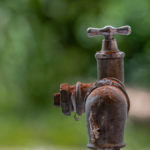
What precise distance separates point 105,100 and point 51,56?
1981 mm

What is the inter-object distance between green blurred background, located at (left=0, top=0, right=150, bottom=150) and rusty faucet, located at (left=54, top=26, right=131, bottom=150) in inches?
62.7

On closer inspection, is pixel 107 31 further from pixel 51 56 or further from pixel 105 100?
pixel 51 56

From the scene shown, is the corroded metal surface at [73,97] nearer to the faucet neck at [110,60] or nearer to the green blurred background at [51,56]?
the faucet neck at [110,60]

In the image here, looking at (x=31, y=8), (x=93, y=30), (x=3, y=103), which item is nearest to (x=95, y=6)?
(x=31, y=8)

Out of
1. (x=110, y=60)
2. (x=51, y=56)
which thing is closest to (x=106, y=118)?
(x=110, y=60)

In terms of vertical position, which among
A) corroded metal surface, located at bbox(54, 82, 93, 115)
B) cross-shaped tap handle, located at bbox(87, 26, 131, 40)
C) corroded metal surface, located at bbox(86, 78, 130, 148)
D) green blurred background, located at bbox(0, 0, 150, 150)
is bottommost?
corroded metal surface, located at bbox(86, 78, 130, 148)

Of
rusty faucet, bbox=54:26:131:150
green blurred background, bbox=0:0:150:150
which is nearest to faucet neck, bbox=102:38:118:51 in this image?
rusty faucet, bbox=54:26:131:150

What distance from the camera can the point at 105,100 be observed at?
64 cm

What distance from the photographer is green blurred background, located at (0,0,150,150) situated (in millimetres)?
2371

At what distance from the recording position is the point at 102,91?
653mm

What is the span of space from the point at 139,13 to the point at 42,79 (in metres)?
0.76

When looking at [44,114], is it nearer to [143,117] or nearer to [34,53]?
[34,53]

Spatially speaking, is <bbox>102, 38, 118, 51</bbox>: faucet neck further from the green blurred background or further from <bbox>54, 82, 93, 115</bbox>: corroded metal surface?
the green blurred background

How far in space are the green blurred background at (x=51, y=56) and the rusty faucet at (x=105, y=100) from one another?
5.23 feet
